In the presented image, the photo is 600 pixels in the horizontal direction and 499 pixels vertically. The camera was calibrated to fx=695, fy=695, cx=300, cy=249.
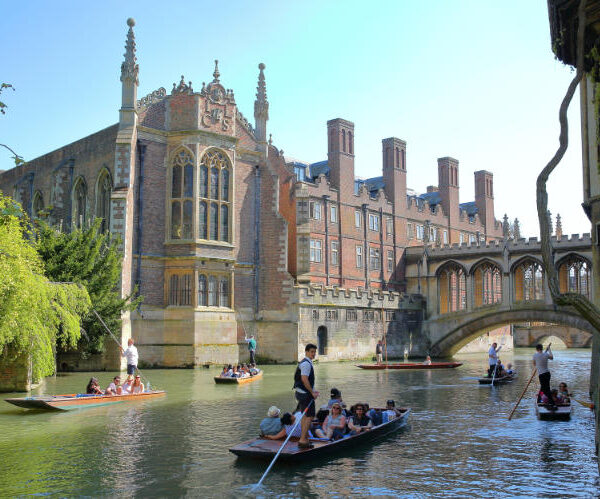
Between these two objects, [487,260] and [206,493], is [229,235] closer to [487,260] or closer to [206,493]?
[487,260]

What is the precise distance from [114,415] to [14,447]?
4224 mm

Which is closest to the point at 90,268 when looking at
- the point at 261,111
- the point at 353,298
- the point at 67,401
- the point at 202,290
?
the point at 202,290

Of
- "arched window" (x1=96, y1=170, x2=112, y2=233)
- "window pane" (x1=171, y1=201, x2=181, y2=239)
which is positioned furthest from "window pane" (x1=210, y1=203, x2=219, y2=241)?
"arched window" (x1=96, y1=170, x2=112, y2=233)

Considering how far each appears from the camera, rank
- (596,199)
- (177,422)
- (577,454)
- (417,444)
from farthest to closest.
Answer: (177,422), (596,199), (417,444), (577,454)

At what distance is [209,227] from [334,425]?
2240 centimetres

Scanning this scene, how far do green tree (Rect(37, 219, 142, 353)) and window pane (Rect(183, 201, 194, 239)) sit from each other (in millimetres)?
4805

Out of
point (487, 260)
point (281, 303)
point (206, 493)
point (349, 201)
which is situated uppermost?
point (349, 201)

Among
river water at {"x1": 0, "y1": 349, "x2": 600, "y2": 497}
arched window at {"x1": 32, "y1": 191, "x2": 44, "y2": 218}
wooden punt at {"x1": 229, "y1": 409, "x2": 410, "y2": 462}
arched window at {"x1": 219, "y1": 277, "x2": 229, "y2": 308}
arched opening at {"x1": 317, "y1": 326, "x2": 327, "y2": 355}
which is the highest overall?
arched window at {"x1": 32, "y1": 191, "x2": 44, "y2": 218}

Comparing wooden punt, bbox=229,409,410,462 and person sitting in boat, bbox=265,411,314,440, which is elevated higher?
person sitting in boat, bbox=265,411,314,440

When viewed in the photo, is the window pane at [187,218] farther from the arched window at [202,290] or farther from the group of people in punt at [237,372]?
the group of people in punt at [237,372]

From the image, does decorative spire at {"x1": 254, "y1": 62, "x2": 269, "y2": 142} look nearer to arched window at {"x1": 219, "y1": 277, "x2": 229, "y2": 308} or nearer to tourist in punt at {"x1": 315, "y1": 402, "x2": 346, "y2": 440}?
arched window at {"x1": 219, "y1": 277, "x2": 229, "y2": 308}

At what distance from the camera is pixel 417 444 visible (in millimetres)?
13469

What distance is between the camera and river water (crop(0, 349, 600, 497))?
9992 millimetres

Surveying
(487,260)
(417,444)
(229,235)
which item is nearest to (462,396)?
(417,444)
